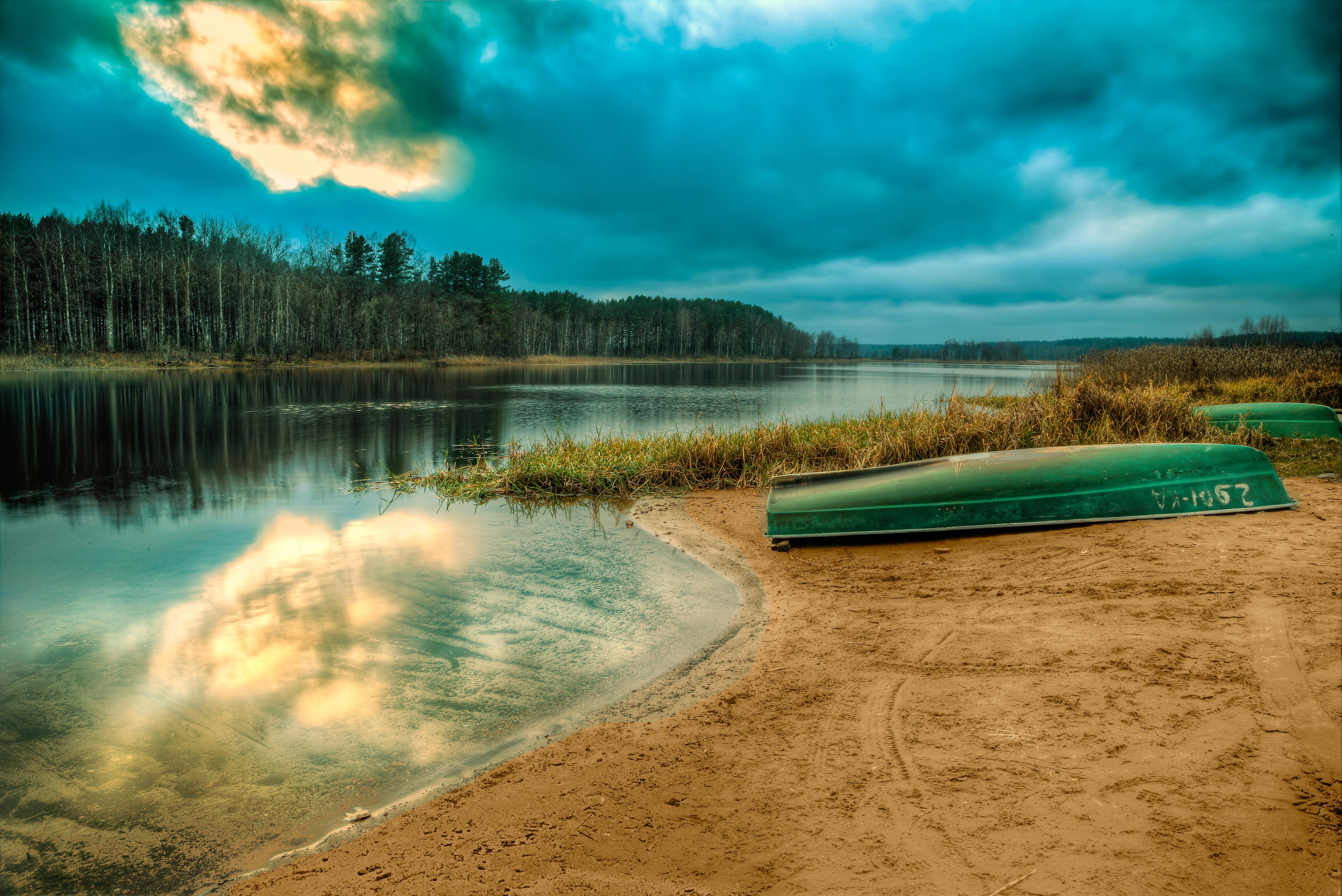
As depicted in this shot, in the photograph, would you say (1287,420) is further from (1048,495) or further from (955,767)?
(955,767)

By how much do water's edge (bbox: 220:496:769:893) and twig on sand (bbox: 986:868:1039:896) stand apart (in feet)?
6.46

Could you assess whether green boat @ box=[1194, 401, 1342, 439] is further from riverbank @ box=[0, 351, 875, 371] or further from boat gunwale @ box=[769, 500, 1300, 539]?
riverbank @ box=[0, 351, 875, 371]

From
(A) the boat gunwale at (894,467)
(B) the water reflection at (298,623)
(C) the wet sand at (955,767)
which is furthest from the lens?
(A) the boat gunwale at (894,467)

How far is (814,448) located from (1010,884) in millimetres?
8869

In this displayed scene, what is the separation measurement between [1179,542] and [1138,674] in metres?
3.12

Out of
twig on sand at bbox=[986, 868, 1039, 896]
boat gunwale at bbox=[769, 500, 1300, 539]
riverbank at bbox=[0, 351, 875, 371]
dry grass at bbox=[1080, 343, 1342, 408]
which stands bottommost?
twig on sand at bbox=[986, 868, 1039, 896]

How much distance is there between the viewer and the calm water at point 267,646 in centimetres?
312

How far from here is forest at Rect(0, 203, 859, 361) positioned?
156 feet

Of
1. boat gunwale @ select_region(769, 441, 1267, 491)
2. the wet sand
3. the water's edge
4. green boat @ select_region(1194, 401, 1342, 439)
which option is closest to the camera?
the wet sand

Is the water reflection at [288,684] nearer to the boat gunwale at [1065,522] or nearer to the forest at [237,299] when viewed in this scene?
the boat gunwale at [1065,522]

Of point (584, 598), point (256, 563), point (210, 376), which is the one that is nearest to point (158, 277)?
point (210, 376)

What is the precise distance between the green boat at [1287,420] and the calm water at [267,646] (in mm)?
11380

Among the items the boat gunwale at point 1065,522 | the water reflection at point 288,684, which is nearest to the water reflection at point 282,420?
the water reflection at point 288,684

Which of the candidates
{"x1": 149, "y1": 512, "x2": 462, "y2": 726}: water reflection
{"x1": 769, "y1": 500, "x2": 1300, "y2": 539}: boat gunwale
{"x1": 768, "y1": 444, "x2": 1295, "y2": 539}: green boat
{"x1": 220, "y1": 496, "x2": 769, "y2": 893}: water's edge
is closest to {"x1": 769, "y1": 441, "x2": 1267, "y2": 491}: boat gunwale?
{"x1": 768, "y1": 444, "x2": 1295, "y2": 539}: green boat
